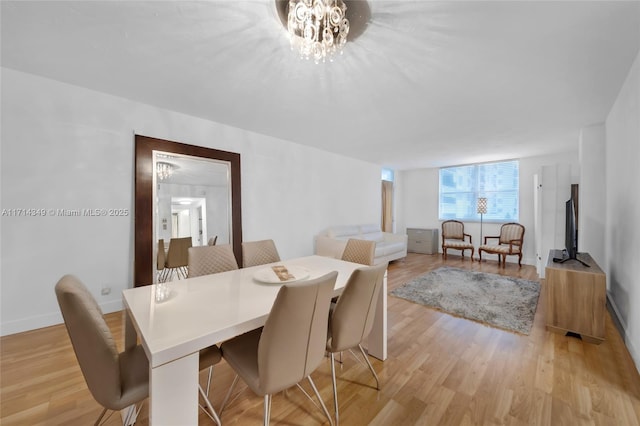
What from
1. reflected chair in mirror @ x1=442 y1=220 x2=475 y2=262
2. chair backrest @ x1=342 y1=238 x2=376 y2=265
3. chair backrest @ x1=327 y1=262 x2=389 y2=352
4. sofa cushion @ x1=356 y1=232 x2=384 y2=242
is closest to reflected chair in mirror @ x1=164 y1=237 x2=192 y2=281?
chair backrest @ x1=342 y1=238 x2=376 y2=265

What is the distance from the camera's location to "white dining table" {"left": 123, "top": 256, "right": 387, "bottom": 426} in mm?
886

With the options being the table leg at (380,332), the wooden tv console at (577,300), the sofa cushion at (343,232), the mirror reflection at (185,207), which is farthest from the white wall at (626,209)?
the mirror reflection at (185,207)

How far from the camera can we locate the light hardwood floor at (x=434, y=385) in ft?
4.77

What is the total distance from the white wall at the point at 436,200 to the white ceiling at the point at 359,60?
2409mm

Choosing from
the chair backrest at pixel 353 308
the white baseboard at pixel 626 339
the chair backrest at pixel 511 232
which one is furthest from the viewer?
the chair backrest at pixel 511 232

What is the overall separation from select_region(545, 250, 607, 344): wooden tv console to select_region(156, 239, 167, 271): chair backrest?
4.34 metres

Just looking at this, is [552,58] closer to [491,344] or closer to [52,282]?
[491,344]

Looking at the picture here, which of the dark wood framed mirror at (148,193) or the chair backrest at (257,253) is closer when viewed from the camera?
the chair backrest at (257,253)

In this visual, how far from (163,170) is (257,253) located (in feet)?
5.60

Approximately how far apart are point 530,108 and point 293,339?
3.69 metres

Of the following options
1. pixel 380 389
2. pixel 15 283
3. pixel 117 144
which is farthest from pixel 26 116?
pixel 380 389

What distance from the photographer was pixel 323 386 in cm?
172

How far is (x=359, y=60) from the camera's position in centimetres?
198

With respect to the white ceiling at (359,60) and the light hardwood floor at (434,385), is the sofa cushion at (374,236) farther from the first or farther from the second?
the light hardwood floor at (434,385)
